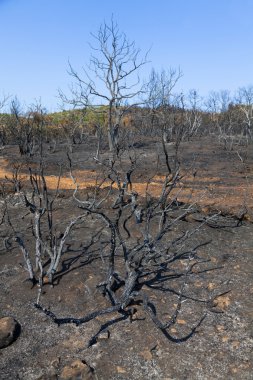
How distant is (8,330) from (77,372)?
0.83 meters

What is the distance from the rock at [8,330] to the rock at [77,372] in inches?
26.9

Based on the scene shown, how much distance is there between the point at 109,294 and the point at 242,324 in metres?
1.23

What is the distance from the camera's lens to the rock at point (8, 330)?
3377mm

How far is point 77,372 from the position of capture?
2.94 m

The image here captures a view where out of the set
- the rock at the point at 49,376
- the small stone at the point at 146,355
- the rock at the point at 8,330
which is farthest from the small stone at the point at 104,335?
the rock at the point at 8,330

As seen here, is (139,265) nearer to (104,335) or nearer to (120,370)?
(104,335)

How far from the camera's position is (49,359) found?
10.5 feet

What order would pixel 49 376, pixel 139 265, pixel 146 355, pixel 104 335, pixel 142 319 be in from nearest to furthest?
1. pixel 49 376
2. pixel 146 355
3. pixel 104 335
4. pixel 142 319
5. pixel 139 265

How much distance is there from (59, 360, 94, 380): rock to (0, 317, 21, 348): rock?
2.24 ft

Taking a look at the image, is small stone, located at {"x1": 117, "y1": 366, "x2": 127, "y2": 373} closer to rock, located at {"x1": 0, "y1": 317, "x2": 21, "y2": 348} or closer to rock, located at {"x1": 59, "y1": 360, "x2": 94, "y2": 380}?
rock, located at {"x1": 59, "y1": 360, "x2": 94, "y2": 380}

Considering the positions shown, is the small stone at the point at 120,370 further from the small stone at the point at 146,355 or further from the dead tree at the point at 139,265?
the dead tree at the point at 139,265

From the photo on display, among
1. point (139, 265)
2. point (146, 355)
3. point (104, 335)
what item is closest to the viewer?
point (146, 355)

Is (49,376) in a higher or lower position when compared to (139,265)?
lower

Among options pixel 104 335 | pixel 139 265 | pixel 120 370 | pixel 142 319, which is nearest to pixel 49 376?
pixel 120 370
